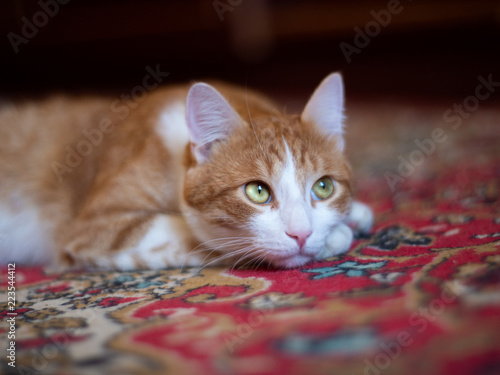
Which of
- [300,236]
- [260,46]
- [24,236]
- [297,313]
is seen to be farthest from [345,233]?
[260,46]

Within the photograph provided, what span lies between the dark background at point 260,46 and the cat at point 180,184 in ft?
8.85

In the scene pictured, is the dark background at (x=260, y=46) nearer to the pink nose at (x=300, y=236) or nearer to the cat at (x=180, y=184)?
the cat at (x=180, y=184)

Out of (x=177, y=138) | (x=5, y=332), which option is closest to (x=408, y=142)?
(x=177, y=138)

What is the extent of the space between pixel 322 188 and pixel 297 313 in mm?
488

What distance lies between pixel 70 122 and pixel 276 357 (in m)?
→ 1.61

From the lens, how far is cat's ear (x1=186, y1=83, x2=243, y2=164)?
133 cm

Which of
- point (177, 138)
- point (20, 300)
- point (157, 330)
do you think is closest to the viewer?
point (157, 330)

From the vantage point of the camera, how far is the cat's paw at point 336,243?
4.33 ft

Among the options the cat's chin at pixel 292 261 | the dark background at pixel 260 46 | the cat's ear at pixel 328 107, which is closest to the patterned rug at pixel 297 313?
the cat's chin at pixel 292 261

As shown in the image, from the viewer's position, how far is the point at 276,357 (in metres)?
0.75

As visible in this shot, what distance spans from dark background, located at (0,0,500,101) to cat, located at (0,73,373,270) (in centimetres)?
270

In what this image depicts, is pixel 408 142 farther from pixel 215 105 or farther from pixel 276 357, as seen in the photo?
pixel 276 357

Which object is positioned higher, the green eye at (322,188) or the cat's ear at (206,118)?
the cat's ear at (206,118)

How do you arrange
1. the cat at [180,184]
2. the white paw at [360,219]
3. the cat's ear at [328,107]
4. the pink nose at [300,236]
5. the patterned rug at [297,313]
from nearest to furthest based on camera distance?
the patterned rug at [297,313] → the pink nose at [300,236] → the cat at [180,184] → the cat's ear at [328,107] → the white paw at [360,219]
